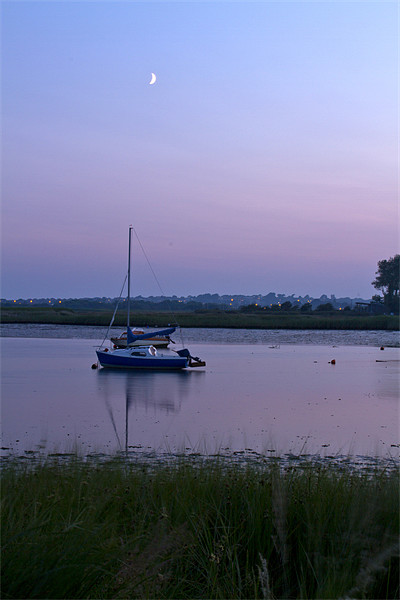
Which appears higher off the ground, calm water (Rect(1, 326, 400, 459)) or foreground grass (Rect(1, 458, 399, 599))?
foreground grass (Rect(1, 458, 399, 599))

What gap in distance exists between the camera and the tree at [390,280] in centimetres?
12481

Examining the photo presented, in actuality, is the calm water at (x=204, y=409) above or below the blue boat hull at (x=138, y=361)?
below

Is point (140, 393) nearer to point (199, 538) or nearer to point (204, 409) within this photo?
point (204, 409)

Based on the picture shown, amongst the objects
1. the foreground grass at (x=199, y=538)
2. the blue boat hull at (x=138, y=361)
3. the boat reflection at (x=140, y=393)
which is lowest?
the boat reflection at (x=140, y=393)

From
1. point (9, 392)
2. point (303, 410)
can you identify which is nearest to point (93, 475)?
point (303, 410)

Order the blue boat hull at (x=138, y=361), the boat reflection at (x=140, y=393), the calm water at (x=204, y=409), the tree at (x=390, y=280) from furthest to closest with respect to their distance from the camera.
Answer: the tree at (x=390, y=280) < the blue boat hull at (x=138, y=361) < the boat reflection at (x=140, y=393) < the calm water at (x=204, y=409)

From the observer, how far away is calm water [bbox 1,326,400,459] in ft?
40.3

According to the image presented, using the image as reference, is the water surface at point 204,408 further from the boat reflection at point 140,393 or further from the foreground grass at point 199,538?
the foreground grass at point 199,538

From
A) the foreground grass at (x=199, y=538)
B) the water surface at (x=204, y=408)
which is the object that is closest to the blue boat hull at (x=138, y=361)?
the water surface at (x=204, y=408)

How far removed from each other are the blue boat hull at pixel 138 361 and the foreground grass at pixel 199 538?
22363 millimetres

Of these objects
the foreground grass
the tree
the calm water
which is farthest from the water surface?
the tree

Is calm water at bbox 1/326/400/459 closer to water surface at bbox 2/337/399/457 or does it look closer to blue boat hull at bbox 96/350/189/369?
water surface at bbox 2/337/399/457

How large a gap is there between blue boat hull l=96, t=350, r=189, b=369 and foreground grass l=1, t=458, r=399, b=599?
22363 mm

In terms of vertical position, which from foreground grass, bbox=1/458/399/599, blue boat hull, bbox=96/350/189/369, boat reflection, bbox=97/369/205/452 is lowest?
boat reflection, bbox=97/369/205/452
